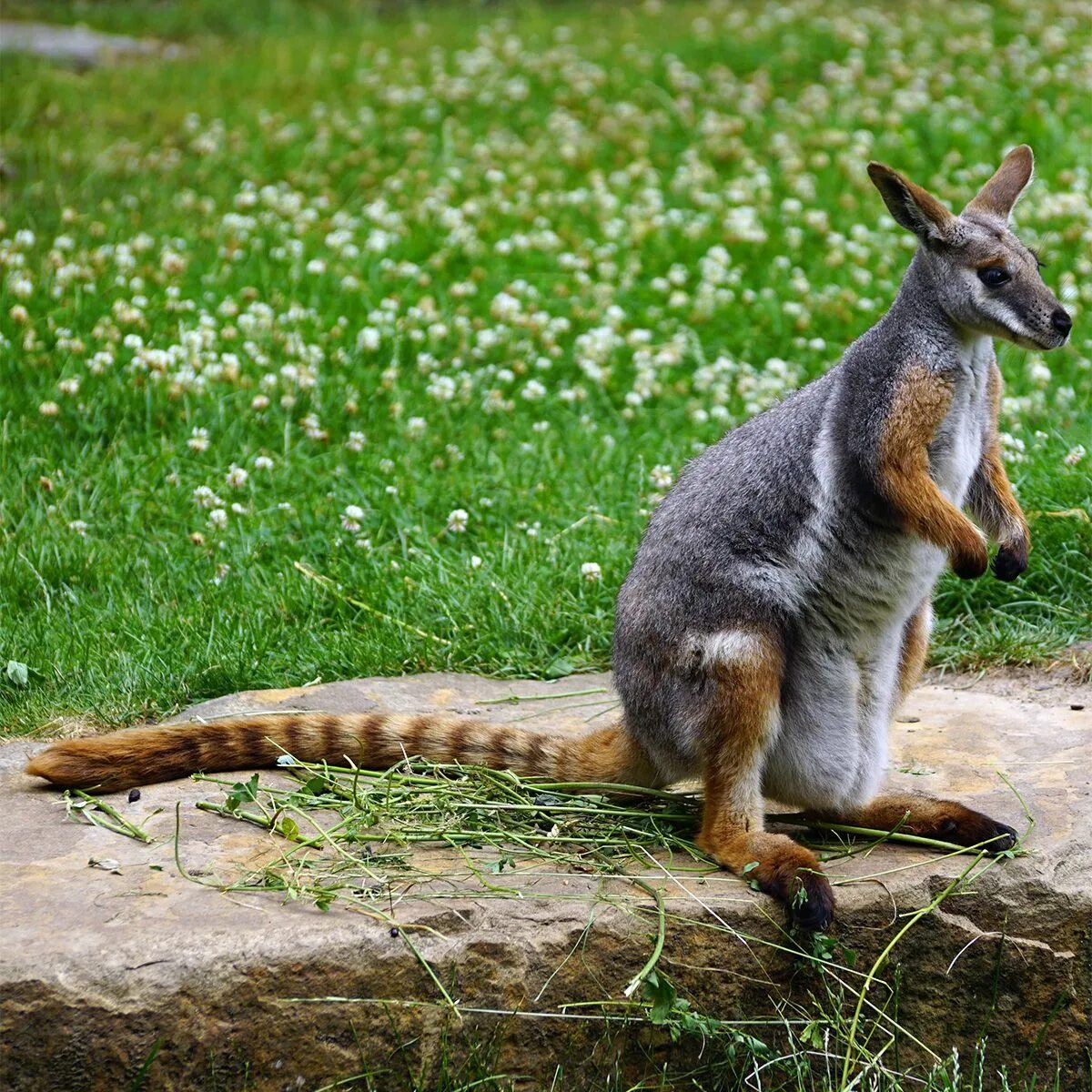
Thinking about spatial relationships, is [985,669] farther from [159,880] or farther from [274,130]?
[274,130]

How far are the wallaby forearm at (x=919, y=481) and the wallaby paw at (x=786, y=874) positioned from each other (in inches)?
33.3

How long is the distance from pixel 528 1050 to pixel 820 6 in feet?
44.7

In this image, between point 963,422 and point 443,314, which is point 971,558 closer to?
point 963,422

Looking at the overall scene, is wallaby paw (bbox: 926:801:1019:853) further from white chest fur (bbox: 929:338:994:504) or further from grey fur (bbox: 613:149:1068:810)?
white chest fur (bbox: 929:338:994:504)

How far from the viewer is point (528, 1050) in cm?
362

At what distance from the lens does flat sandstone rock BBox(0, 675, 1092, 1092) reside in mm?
3309

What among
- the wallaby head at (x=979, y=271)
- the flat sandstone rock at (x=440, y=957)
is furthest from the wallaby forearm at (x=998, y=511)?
the flat sandstone rock at (x=440, y=957)

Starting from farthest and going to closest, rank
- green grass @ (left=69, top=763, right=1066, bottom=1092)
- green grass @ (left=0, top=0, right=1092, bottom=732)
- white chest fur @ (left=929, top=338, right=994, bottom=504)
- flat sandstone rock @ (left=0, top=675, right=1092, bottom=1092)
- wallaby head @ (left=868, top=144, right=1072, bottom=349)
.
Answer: green grass @ (left=0, top=0, right=1092, bottom=732)
white chest fur @ (left=929, top=338, right=994, bottom=504)
wallaby head @ (left=868, top=144, right=1072, bottom=349)
green grass @ (left=69, top=763, right=1066, bottom=1092)
flat sandstone rock @ (left=0, top=675, right=1092, bottom=1092)

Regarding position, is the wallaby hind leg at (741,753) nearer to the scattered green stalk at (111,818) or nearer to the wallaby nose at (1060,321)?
the wallaby nose at (1060,321)

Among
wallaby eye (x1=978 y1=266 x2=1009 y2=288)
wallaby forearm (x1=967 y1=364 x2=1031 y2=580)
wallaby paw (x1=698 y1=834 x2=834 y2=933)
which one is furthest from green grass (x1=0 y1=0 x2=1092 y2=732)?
wallaby eye (x1=978 y1=266 x2=1009 y2=288)

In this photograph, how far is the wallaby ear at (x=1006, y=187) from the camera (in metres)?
4.35

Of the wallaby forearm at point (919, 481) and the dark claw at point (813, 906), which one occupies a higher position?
the wallaby forearm at point (919, 481)

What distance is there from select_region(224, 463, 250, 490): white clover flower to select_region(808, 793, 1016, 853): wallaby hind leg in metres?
3.13

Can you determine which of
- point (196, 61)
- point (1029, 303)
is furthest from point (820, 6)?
point (1029, 303)
